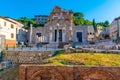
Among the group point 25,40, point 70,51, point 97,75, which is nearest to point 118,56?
point 70,51

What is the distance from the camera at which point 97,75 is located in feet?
64.5

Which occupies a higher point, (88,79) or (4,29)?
(4,29)

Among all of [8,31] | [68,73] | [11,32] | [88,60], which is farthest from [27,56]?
[11,32]

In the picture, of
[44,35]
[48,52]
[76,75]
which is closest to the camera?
[76,75]

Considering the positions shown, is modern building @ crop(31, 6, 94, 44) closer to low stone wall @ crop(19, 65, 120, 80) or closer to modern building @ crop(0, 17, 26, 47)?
modern building @ crop(0, 17, 26, 47)

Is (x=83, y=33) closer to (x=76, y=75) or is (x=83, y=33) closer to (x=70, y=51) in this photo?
(x=70, y=51)

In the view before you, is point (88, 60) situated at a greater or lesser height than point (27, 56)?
greater

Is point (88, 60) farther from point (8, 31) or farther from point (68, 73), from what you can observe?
point (8, 31)

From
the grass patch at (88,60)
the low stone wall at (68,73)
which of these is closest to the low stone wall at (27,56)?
the grass patch at (88,60)

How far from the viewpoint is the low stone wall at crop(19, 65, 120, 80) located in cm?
1946

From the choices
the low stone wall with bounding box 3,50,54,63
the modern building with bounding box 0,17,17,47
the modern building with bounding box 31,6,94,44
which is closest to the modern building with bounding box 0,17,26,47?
→ the modern building with bounding box 0,17,17,47

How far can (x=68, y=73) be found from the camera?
19672mm

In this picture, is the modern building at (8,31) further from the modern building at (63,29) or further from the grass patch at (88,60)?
the grass patch at (88,60)

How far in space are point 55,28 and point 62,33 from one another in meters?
→ 2.13
